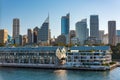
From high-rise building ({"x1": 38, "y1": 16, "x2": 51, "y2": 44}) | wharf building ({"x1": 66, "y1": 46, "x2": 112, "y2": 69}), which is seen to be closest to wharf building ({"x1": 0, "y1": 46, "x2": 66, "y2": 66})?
wharf building ({"x1": 66, "y1": 46, "x2": 112, "y2": 69})

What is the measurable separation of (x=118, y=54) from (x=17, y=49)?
82.9 ft

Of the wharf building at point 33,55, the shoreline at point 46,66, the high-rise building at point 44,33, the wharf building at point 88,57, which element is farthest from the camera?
the high-rise building at point 44,33

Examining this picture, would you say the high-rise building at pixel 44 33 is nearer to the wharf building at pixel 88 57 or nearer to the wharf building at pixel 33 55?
the wharf building at pixel 33 55

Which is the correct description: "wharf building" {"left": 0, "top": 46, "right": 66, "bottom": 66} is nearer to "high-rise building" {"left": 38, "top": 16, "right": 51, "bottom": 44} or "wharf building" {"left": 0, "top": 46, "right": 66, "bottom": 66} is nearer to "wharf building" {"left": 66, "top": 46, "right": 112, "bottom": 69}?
"wharf building" {"left": 66, "top": 46, "right": 112, "bottom": 69}

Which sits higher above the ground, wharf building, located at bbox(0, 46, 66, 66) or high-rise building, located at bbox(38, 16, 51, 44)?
high-rise building, located at bbox(38, 16, 51, 44)

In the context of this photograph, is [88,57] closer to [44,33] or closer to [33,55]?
[33,55]

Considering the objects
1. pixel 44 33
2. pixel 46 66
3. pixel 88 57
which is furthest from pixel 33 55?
pixel 44 33

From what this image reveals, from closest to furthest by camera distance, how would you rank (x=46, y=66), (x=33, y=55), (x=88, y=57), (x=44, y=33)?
(x=88, y=57) → (x=46, y=66) → (x=33, y=55) → (x=44, y=33)

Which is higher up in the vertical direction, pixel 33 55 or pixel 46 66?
pixel 33 55

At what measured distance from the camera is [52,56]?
187 feet

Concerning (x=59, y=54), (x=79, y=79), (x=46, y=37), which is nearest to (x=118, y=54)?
(x=59, y=54)

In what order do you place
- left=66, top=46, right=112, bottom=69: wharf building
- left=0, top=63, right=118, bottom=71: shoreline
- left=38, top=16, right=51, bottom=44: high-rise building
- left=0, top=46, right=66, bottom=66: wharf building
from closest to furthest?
1. left=0, top=63, right=118, bottom=71: shoreline
2. left=66, top=46, right=112, bottom=69: wharf building
3. left=0, top=46, right=66, bottom=66: wharf building
4. left=38, top=16, right=51, bottom=44: high-rise building

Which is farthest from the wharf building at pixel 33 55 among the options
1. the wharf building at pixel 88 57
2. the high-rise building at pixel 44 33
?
the high-rise building at pixel 44 33

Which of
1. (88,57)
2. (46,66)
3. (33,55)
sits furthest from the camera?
(33,55)
